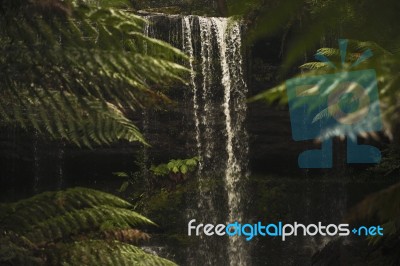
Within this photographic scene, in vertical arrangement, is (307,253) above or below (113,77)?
below

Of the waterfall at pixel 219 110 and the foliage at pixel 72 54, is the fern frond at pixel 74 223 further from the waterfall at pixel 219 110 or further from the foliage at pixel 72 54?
the waterfall at pixel 219 110

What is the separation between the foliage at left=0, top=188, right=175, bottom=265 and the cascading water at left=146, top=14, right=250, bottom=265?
7684 millimetres

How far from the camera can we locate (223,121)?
33.7 feet

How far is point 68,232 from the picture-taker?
1.61m

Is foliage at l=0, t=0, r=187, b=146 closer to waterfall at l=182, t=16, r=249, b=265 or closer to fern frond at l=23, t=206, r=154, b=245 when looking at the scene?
fern frond at l=23, t=206, r=154, b=245

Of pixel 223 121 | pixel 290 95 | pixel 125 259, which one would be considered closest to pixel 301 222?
pixel 223 121

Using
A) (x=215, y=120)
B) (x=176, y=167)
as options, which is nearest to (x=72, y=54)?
(x=176, y=167)

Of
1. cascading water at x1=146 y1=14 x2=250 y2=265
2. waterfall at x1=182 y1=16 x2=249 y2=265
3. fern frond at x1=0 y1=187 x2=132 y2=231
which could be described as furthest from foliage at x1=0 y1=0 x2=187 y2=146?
waterfall at x1=182 y1=16 x2=249 y2=265

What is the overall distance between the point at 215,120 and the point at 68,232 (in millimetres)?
8624

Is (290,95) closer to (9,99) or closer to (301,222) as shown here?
(9,99)

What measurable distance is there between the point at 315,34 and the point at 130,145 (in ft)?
32.9

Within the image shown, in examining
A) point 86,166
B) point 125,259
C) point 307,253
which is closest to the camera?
point 125,259

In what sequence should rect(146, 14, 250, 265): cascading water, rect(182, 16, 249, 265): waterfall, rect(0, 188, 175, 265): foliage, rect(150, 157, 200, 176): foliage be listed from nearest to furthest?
rect(0, 188, 175, 265): foliage, rect(146, 14, 250, 265): cascading water, rect(182, 16, 249, 265): waterfall, rect(150, 157, 200, 176): foliage

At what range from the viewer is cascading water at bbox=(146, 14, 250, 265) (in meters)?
9.68
